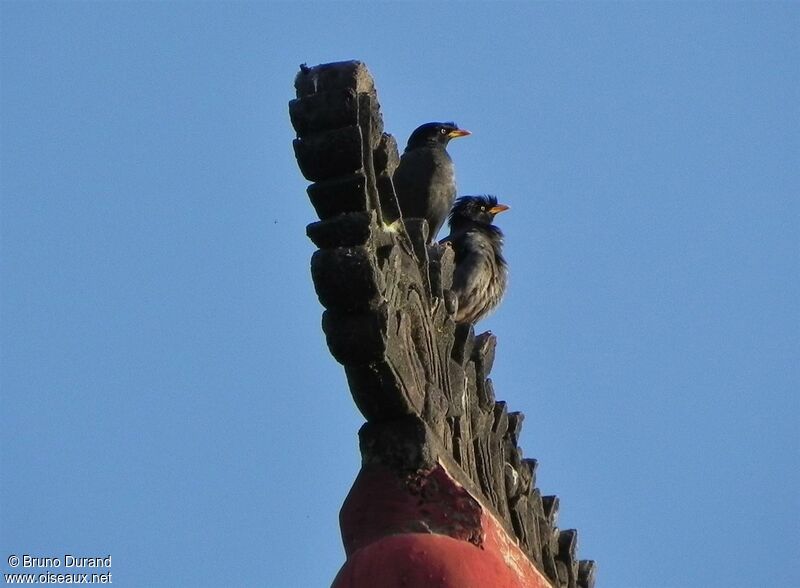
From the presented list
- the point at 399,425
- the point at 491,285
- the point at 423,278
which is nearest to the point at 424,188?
the point at 491,285

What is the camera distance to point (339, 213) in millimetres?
3535

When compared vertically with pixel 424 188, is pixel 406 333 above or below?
below

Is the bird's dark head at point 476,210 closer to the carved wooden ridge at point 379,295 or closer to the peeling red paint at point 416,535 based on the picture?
the carved wooden ridge at point 379,295

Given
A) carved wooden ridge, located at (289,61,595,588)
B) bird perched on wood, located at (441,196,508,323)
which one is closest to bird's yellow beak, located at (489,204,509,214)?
bird perched on wood, located at (441,196,508,323)

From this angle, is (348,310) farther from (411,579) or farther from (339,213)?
(411,579)

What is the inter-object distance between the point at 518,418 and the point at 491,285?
3.23 m

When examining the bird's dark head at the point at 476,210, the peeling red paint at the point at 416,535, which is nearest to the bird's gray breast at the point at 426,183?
the bird's dark head at the point at 476,210

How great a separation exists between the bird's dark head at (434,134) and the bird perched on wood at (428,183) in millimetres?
161

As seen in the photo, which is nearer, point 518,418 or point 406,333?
point 406,333

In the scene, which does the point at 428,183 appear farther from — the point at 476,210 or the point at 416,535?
the point at 416,535

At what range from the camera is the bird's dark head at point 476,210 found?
340 inches

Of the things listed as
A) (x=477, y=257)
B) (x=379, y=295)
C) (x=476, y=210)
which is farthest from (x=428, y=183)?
(x=379, y=295)

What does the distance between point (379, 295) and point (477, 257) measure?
4.56 metres

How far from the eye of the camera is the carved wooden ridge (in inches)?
133
